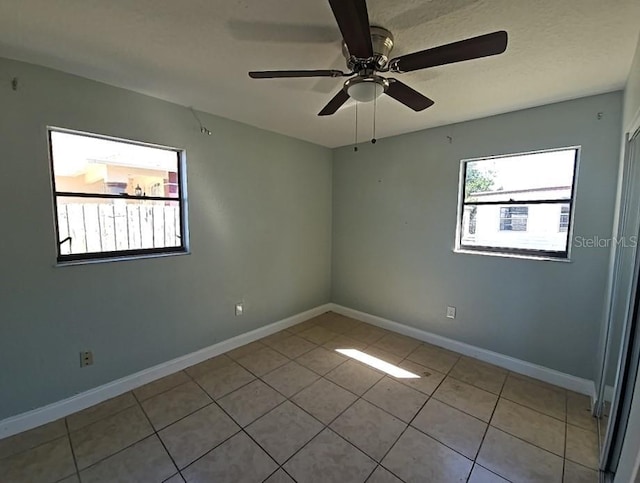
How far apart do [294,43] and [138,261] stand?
200 cm

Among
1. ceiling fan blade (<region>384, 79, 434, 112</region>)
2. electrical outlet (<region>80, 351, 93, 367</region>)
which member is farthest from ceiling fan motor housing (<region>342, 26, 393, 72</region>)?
electrical outlet (<region>80, 351, 93, 367</region>)

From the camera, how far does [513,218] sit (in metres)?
2.58

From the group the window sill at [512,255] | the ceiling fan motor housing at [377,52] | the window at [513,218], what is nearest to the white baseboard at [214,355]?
the window sill at [512,255]

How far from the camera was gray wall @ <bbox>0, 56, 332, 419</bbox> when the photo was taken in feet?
5.82

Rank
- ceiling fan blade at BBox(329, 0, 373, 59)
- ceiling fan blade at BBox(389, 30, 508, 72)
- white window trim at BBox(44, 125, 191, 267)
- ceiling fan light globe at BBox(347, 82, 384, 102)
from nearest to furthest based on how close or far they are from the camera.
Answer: ceiling fan blade at BBox(329, 0, 373, 59) < ceiling fan blade at BBox(389, 30, 508, 72) < ceiling fan light globe at BBox(347, 82, 384, 102) < white window trim at BBox(44, 125, 191, 267)

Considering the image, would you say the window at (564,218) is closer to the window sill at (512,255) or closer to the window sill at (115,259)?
the window sill at (512,255)

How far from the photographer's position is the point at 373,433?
1847 millimetres

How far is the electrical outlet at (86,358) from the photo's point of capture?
204 centimetres

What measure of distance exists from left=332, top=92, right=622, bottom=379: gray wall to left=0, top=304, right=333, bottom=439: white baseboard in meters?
1.63

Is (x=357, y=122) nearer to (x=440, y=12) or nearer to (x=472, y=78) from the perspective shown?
(x=472, y=78)

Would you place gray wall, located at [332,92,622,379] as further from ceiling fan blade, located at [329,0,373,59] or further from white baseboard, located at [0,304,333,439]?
ceiling fan blade, located at [329,0,373,59]

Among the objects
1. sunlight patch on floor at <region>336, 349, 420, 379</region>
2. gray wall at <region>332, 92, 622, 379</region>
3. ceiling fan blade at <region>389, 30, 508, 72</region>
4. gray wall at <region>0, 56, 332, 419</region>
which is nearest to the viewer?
ceiling fan blade at <region>389, 30, 508, 72</region>

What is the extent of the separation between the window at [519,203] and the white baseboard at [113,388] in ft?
8.45

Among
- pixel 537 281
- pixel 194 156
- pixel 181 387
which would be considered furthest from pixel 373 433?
pixel 194 156
